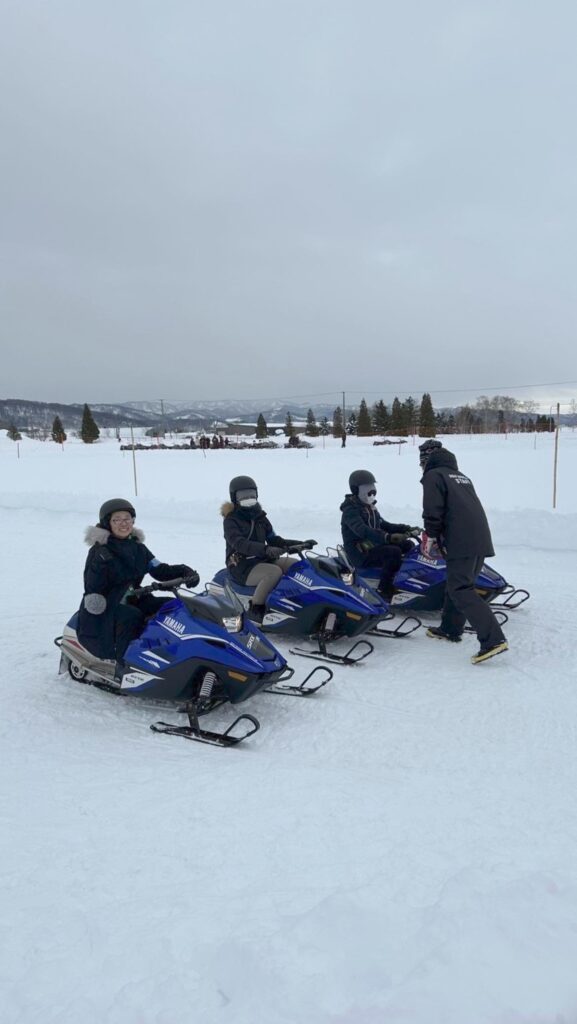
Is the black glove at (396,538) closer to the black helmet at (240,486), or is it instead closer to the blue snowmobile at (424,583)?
the blue snowmobile at (424,583)

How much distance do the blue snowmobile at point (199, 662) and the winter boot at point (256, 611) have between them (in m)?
1.43

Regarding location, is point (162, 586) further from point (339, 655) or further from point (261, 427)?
point (261, 427)

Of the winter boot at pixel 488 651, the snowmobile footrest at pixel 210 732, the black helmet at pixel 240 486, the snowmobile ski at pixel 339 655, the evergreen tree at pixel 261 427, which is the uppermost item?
the evergreen tree at pixel 261 427

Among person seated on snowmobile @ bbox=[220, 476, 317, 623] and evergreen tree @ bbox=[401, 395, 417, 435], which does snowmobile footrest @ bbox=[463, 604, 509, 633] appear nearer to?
person seated on snowmobile @ bbox=[220, 476, 317, 623]

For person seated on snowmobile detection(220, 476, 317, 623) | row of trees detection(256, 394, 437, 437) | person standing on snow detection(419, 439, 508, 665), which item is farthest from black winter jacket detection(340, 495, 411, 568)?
row of trees detection(256, 394, 437, 437)

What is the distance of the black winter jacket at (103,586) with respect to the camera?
4547 millimetres

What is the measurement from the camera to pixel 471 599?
5.48 metres

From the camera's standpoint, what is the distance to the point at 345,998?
199 centimetres

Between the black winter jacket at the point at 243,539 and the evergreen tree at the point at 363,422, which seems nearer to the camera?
the black winter jacket at the point at 243,539

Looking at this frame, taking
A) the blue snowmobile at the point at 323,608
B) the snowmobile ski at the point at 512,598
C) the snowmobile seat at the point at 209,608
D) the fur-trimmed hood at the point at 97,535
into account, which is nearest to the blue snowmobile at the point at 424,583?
the snowmobile ski at the point at 512,598

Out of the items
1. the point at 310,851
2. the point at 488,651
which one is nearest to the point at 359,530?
the point at 488,651

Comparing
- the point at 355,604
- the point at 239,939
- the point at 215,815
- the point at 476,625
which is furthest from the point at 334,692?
the point at 239,939

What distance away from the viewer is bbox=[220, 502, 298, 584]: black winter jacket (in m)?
6.10

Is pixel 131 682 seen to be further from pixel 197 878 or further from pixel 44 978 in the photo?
pixel 44 978
